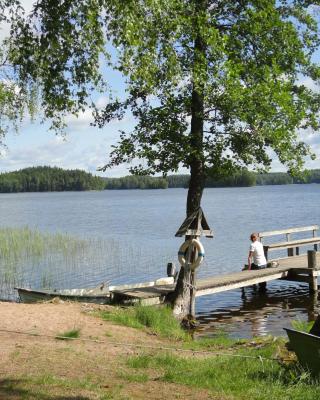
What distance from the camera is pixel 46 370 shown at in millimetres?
7836

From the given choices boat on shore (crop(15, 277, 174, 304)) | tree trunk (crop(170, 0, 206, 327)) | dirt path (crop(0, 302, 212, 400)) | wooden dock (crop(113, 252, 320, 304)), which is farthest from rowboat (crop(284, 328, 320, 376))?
boat on shore (crop(15, 277, 174, 304))

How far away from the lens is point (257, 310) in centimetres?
1802

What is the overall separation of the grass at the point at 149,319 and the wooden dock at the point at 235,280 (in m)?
1.26

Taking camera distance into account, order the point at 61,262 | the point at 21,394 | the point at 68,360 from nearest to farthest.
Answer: the point at 21,394 < the point at 68,360 < the point at 61,262

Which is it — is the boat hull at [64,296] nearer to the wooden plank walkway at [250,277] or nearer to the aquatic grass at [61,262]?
the wooden plank walkway at [250,277]

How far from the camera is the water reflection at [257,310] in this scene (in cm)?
1538

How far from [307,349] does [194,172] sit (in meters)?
7.70

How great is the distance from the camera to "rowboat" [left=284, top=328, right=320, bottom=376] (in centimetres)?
663

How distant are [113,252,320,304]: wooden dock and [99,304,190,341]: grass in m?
1.26

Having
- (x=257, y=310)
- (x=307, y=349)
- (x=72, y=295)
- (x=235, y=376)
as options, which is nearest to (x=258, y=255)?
(x=257, y=310)

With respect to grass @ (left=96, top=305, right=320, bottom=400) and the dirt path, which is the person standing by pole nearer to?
the dirt path

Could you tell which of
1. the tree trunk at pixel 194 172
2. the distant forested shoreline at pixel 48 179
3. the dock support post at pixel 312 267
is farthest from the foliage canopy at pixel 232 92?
the distant forested shoreline at pixel 48 179

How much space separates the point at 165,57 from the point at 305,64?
5905 mm

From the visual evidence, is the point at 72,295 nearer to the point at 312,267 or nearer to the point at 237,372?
the point at 312,267
